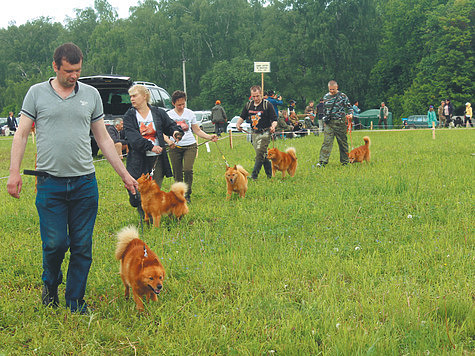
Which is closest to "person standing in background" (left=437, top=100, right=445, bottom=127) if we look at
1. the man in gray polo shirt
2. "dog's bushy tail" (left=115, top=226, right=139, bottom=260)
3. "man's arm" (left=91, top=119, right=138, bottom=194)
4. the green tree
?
the green tree

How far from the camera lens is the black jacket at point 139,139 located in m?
6.15

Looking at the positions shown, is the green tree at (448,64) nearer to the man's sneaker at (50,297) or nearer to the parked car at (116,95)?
the parked car at (116,95)

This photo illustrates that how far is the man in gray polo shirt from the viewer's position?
3459mm

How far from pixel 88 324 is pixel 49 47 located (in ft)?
261

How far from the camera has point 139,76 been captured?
5794cm

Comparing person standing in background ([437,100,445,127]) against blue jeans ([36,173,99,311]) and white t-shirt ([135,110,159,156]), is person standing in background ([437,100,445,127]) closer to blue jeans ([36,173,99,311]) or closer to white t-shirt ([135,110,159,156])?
white t-shirt ([135,110,159,156])

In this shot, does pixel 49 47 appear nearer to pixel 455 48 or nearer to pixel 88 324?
pixel 455 48

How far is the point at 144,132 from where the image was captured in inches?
250

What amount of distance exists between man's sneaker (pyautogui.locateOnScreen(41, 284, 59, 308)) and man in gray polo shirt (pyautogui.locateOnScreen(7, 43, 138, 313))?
0.11 ft

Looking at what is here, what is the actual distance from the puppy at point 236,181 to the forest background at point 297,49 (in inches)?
1679

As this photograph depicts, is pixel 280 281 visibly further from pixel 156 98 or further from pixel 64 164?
pixel 156 98

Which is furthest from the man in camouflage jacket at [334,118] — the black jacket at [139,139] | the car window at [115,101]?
the car window at [115,101]

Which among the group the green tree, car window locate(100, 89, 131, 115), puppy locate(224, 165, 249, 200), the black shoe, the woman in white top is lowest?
the black shoe

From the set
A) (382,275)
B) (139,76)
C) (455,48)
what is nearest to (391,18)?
(455,48)
